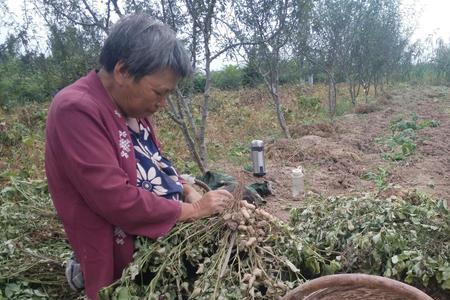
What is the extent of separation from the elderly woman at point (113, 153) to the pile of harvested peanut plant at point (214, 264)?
0.07 meters

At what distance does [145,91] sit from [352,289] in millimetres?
1051

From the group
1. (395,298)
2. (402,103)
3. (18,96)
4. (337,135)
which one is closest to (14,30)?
(18,96)

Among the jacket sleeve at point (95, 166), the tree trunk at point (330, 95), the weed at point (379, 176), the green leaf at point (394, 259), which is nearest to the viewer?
the jacket sleeve at point (95, 166)

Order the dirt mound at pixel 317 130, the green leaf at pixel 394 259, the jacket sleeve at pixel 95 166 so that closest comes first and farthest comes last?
the jacket sleeve at pixel 95 166, the green leaf at pixel 394 259, the dirt mound at pixel 317 130

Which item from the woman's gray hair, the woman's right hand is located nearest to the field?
the woman's right hand

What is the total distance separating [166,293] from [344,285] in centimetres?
65

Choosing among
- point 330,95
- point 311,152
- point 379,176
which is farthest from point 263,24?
point 330,95

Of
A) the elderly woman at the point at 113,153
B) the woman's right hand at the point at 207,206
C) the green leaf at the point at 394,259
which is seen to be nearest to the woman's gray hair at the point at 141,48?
the elderly woman at the point at 113,153

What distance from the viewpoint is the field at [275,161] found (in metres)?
2.27

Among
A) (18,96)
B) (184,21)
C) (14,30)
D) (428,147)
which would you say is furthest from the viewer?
(18,96)

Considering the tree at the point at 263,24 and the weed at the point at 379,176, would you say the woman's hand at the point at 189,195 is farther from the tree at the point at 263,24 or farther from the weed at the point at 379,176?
the tree at the point at 263,24

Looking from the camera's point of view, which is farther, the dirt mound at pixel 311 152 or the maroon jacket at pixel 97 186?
the dirt mound at pixel 311 152

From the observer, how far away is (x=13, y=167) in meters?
5.29

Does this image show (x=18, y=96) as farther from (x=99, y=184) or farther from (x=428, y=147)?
(x=99, y=184)
